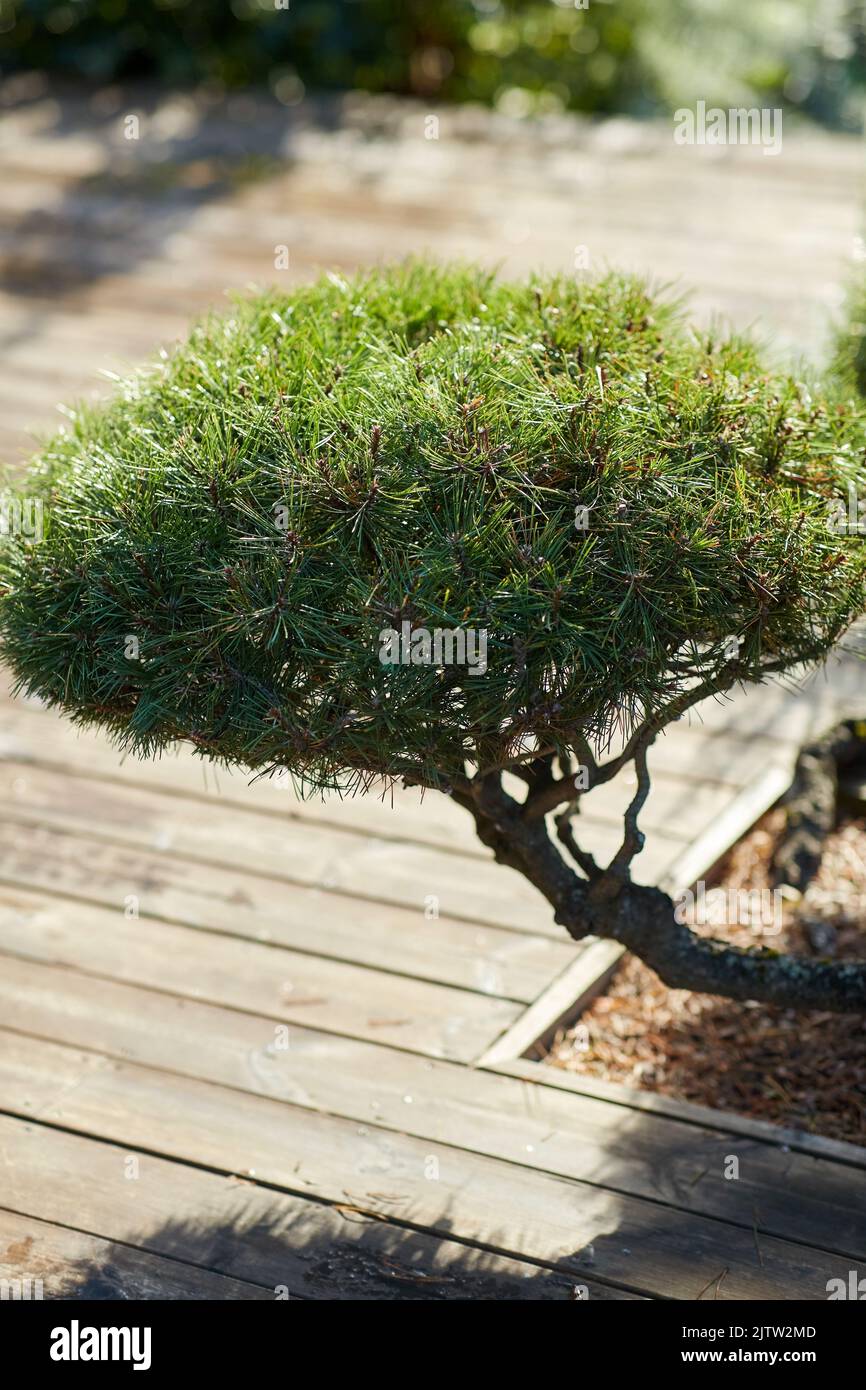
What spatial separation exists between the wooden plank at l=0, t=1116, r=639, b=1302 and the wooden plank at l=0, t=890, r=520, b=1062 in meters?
0.39

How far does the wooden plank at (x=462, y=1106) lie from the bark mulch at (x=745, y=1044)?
18 centimetres

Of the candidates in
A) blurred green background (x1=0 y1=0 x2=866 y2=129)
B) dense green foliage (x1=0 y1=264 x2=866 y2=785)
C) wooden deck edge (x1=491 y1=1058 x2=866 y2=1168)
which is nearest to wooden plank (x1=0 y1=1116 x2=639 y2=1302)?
wooden deck edge (x1=491 y1=1058 x2=866 y2=1168)

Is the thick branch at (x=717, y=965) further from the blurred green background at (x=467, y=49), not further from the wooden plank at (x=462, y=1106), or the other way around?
the blurred green background at (x=467, y=49)

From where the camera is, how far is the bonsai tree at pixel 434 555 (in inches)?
68.8

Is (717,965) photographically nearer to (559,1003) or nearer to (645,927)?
(645,927)

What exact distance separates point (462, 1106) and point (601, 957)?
0.47 m

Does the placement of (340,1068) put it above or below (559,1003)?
below

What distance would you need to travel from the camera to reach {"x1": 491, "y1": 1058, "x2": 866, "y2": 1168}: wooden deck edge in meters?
2.34

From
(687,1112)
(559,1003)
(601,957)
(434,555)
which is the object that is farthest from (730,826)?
(434,555)

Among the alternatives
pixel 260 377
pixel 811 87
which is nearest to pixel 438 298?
pixel 260 377

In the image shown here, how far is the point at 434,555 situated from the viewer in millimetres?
1741

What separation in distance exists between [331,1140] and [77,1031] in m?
0.53
